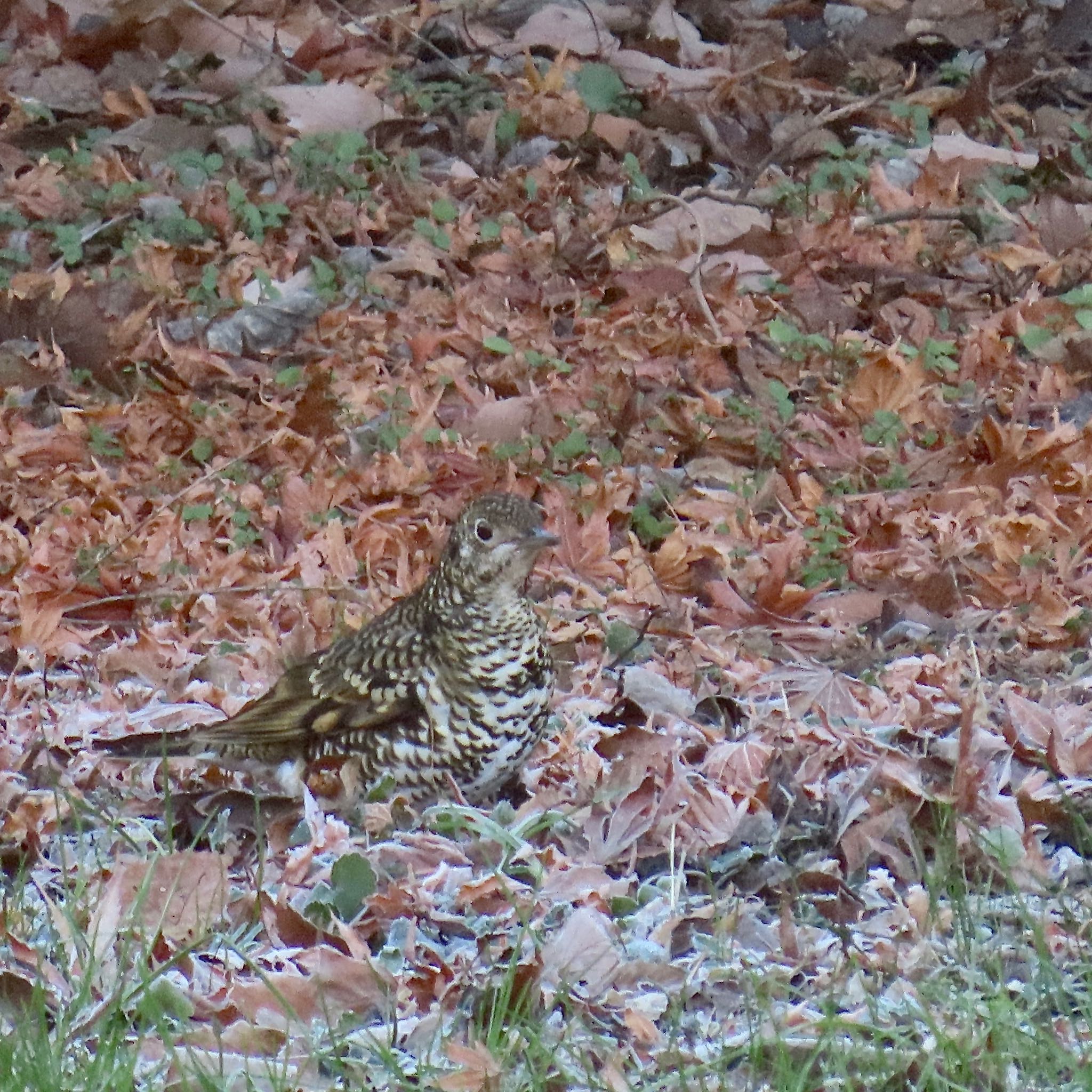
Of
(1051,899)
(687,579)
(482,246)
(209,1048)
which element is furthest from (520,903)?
(482,246)

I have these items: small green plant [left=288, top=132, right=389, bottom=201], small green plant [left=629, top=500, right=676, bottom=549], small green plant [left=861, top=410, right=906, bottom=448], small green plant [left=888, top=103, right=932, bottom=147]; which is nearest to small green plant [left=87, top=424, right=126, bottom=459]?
small green plant [left=629, top=500, right=676, bottom=549]

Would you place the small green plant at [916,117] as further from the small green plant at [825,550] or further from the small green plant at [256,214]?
the small green plant at [825,550]

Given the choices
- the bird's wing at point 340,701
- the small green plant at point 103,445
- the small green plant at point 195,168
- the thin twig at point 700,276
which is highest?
the bird's wing at point 340,701

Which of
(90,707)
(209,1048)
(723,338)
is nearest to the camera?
(209,1048)

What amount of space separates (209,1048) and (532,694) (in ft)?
4.20

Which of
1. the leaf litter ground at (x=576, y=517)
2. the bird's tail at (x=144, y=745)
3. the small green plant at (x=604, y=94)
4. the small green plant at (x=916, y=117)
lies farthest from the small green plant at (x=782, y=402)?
the bird's tail at (x=144, y=745)

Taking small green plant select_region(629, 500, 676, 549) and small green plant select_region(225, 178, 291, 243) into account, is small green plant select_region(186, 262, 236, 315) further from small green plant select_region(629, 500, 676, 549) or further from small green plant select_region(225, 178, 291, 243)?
small green plant select_region(629, 500, 676, 549)

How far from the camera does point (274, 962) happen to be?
3.86 metres

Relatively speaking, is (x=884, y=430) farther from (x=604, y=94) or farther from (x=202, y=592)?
(x=604, y=94)

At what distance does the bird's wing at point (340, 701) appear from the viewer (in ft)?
15.4

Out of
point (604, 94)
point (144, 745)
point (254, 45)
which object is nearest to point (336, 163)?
point (254, 45)

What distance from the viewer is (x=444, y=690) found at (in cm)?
461

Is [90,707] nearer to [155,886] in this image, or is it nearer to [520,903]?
[155,886]

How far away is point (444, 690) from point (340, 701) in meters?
0.29
